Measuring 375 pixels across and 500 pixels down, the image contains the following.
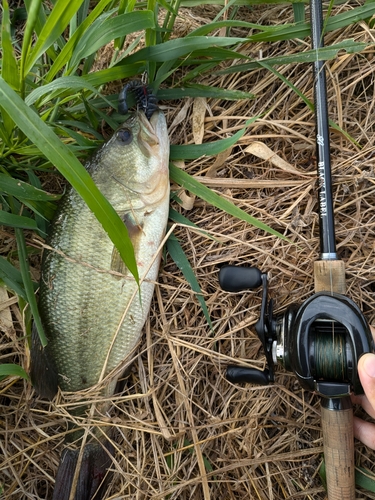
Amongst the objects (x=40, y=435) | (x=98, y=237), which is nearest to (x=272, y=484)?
(x=40, y=435)

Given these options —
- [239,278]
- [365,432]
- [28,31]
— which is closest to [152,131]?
[28,31]

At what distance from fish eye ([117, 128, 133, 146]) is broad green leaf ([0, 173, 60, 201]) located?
473 millimetres

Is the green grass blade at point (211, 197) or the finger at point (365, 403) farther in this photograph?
the green grass blade at point (211, 197)

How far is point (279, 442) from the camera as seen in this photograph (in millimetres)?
2137

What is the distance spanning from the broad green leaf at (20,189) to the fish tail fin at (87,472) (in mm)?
1294

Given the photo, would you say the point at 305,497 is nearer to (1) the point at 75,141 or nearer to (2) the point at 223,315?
(2) the point at 223,315

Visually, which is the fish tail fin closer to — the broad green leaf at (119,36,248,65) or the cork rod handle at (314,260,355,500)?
the cork rod handle at (314,260,355,500)

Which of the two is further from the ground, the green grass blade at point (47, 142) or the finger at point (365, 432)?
the green grass blade at point (47, 142)

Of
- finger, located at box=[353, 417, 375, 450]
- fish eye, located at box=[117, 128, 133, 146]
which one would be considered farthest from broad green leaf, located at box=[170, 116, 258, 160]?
finger, located at box=[353, 417, 375, 450]

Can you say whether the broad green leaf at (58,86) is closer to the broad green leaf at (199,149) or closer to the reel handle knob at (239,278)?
the broad green leaf at (199,149)

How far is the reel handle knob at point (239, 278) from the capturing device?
206 cm

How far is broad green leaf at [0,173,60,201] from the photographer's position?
204 cm

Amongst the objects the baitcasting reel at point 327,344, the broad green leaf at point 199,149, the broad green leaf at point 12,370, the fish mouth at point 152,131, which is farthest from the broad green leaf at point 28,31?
the baitcasting reel at point 327,344

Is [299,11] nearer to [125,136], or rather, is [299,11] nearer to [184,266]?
[125,136]
